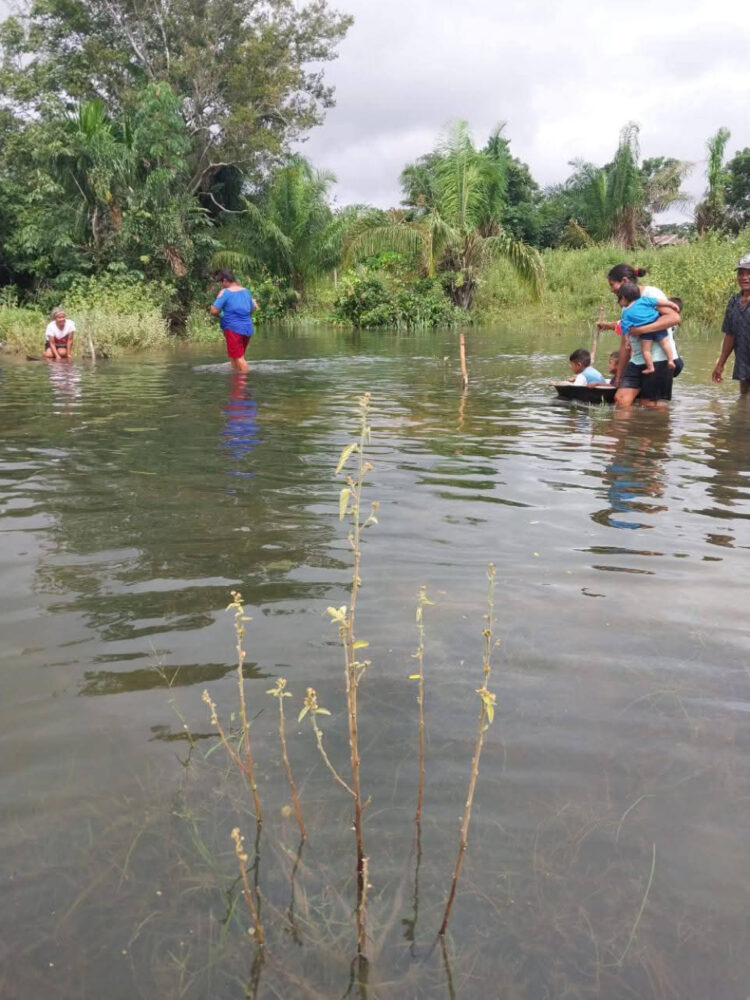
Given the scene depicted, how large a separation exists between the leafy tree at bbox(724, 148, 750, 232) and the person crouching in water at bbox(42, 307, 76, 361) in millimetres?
32948

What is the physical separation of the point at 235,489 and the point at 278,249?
26.5 metres

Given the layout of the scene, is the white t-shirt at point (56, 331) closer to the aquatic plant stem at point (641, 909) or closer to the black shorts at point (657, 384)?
the black shorts at point (657, 384)

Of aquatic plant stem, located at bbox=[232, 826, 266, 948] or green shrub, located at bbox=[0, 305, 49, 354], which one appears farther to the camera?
green shrub, located at bbox=[0, 305, 49, 354]

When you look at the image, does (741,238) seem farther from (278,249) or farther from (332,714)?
(332,714)

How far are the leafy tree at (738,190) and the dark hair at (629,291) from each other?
34.1 m

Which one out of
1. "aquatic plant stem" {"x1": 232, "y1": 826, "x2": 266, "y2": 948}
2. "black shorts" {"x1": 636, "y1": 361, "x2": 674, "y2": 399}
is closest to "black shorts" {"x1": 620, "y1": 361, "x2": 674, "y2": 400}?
"black shorts" {"x1": 636, "y1": 361, "x2": 674, "y2": 399}

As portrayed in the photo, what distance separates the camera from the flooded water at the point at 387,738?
169cm

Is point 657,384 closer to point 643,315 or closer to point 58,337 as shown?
point 643,315

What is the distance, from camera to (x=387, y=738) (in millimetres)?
2439

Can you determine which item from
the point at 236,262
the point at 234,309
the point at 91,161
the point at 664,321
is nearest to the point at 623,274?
the point at 664,321

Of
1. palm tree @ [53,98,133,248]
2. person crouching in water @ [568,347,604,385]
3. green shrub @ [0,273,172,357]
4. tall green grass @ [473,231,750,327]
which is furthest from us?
tall green grass @ [473,231,750,327]

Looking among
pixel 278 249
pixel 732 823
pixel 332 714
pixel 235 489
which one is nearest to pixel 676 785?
pixel 732 823

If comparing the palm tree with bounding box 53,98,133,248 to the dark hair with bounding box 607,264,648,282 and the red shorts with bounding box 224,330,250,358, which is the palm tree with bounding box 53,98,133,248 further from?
the dark hair with bounding box 607,264,648,282

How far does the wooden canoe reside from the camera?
30.2 ft
